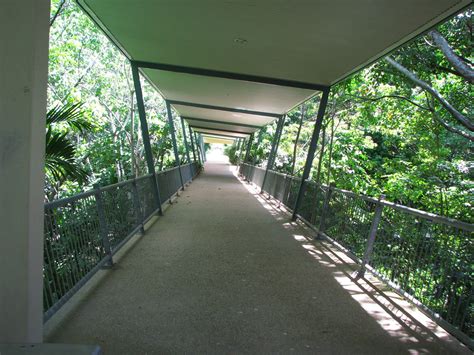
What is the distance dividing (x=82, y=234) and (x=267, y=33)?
3.47 meters

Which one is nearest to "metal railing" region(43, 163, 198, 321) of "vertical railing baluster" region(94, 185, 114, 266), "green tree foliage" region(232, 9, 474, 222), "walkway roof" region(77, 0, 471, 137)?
"vertical railing baluster" region(94, 185, 114, 266)

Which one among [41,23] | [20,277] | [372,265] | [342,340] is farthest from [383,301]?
[41,23]

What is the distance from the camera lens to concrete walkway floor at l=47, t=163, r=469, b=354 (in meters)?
3.34

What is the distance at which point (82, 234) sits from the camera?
13.9 ft

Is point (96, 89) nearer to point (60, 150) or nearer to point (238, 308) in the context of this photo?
point (60, 150)

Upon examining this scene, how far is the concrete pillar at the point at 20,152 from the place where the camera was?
2.40m

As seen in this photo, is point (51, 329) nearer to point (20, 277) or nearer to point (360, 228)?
point (20, 277)

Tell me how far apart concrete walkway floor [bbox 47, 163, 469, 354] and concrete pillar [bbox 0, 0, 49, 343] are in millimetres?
864

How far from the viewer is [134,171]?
17.4 metres

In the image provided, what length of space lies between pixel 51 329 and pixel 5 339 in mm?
878

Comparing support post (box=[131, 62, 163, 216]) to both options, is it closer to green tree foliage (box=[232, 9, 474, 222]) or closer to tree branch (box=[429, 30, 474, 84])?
green tree foliage (box=[232, 9, 474, 222])

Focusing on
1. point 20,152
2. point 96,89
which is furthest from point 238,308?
point 96,89

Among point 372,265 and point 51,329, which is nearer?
point 51,329

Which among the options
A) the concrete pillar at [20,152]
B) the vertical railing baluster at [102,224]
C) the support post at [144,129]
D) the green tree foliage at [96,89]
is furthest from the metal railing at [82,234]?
the green tree foliage at [96,89]
